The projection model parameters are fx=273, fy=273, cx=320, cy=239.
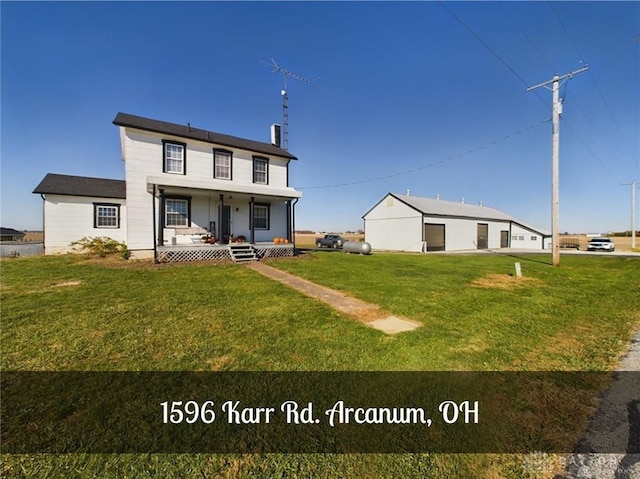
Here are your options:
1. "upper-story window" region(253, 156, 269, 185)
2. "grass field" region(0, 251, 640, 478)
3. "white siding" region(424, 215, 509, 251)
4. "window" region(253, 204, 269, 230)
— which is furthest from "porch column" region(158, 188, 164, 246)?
"white siding" region(424, 215, 509, 251)

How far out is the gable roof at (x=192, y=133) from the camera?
1309cm

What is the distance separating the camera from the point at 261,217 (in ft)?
55.0

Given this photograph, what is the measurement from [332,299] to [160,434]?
185 inches

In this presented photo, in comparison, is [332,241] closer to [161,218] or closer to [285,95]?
[285,95]

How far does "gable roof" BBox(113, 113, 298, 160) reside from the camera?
42.9ft

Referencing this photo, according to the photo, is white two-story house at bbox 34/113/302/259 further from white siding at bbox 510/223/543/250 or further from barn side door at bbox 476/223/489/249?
white siding at bbox 510/223/543/250

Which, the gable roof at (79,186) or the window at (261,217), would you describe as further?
the window at (261,217)

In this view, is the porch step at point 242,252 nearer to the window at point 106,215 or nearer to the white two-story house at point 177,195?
the white two-story house at point 177,195

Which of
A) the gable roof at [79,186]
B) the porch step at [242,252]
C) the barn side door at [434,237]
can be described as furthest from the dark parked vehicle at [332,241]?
the gable roof at [79,186]

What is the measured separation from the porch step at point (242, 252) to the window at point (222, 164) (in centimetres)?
432

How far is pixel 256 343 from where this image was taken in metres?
4.08

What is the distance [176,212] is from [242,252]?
420 cm

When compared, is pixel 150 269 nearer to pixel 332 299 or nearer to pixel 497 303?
pixel 332 299

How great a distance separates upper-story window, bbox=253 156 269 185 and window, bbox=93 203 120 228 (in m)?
8.94
